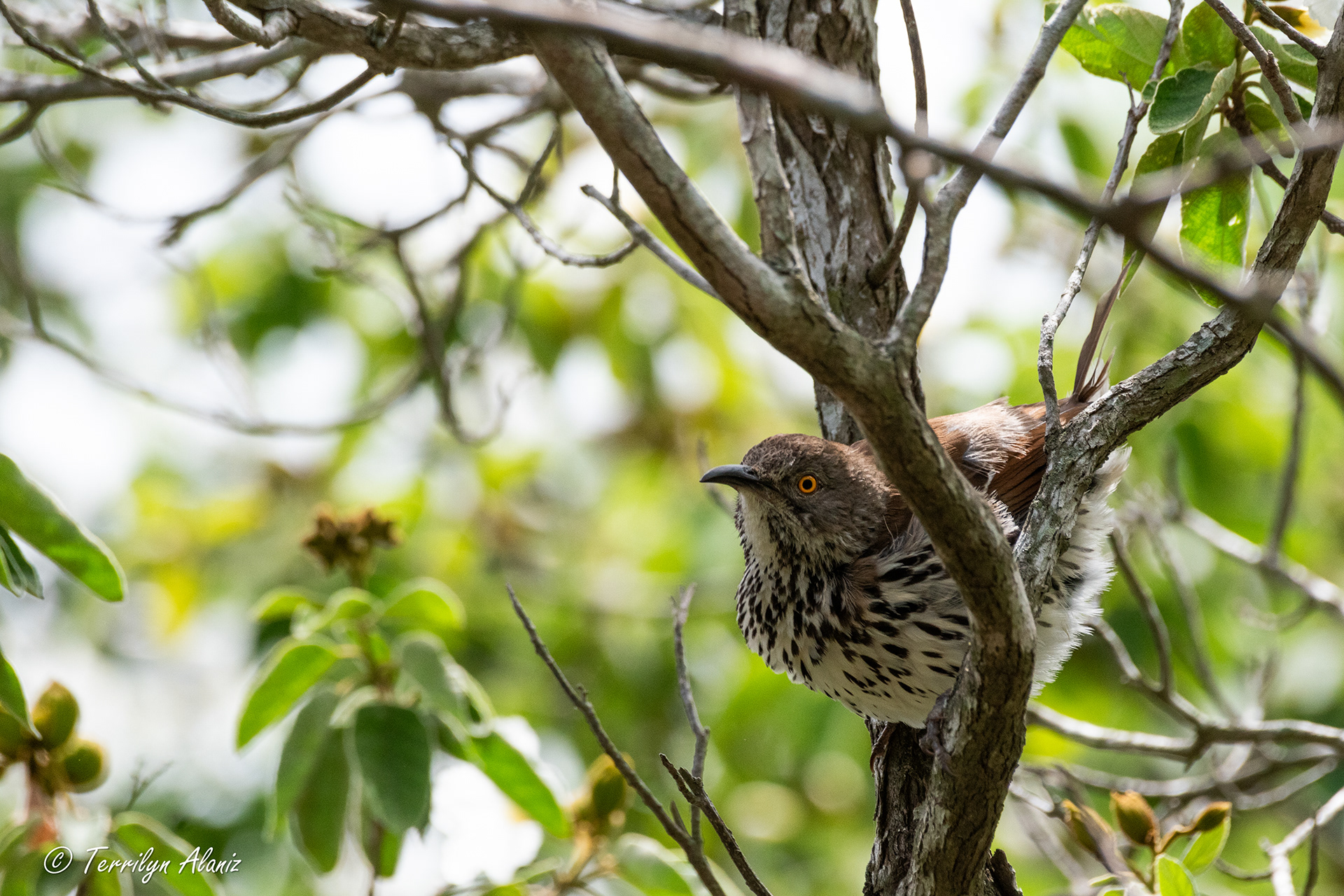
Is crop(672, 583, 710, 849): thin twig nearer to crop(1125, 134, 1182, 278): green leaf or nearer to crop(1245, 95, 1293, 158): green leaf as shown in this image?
crop(1125, 134, 1182, 278): green leaf

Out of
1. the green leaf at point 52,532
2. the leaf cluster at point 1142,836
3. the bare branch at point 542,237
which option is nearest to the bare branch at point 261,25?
the bare branch at point 542,237

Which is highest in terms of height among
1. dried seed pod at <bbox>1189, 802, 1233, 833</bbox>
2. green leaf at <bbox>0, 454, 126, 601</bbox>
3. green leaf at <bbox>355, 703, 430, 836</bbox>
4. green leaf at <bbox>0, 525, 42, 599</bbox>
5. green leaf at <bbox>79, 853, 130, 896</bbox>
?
dried seed pod at <bbox>1189, 802, 1233, 833</bbox>

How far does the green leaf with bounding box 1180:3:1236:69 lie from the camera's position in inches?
110

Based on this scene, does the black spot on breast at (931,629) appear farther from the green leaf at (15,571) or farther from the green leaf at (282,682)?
the green leaf at (15,571)

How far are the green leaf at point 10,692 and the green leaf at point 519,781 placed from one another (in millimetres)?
1259

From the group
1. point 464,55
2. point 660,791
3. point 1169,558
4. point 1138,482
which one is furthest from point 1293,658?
point 464,55

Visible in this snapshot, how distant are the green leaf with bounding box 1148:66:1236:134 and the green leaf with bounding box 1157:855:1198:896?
1.70m

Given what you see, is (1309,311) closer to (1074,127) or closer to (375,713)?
(1074,127)

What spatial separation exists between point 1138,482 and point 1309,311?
1375 mm

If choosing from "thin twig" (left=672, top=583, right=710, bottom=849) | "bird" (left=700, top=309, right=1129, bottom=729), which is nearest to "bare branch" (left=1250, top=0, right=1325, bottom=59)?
"bird" (left=700, top=309, right=1129, bottom=729)

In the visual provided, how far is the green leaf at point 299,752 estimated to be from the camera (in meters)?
3.29

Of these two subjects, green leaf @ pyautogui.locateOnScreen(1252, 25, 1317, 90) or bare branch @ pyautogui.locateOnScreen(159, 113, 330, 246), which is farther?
bare branch @ pyautogui.locateOnScreen(159, 113, 330, 246)

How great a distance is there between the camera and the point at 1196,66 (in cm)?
280

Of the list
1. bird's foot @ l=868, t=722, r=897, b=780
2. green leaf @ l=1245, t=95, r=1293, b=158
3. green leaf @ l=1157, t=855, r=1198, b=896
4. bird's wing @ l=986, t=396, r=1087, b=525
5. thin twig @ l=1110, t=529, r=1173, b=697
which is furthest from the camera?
thin twig @ l=1110, t=529, r=1173, b=697
